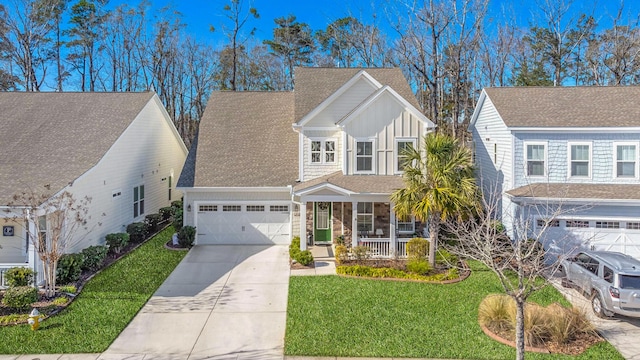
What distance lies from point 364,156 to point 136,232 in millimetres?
10498

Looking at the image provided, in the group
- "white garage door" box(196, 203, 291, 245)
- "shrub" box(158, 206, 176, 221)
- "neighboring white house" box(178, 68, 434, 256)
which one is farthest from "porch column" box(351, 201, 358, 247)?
"shrub" box(158, 206, 176, 221)

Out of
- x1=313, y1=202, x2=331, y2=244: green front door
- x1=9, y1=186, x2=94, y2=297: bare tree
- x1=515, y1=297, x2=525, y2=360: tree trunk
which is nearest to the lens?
x1=515, y1=297, x2=525, y2=360: tree trunk

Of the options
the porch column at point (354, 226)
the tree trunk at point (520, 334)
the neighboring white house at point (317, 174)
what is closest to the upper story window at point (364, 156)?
the neighboring white house at point (317, 174)

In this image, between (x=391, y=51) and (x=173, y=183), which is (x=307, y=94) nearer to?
(x=173, y=183)

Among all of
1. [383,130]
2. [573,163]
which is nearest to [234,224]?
[383,130]

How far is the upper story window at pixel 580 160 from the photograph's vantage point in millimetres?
16594

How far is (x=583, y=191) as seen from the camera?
1558cm

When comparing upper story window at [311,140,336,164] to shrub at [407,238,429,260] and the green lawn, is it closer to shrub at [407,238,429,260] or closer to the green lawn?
shrub at [407,238,429,260]

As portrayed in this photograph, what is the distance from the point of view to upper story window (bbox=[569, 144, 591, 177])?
16.6 m

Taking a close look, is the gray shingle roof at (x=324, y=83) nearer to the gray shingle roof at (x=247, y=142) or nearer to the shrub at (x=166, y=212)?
the gray shingle roof at (x=247, y=142)

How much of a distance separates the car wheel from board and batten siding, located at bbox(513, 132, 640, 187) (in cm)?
591

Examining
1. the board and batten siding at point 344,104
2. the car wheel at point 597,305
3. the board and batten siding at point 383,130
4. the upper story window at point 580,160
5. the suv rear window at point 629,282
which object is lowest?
the car wheel at point 597,305

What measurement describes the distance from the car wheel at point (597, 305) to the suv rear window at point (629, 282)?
789mm

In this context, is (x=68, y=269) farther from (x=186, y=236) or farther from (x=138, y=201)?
(x=138, y=201)
